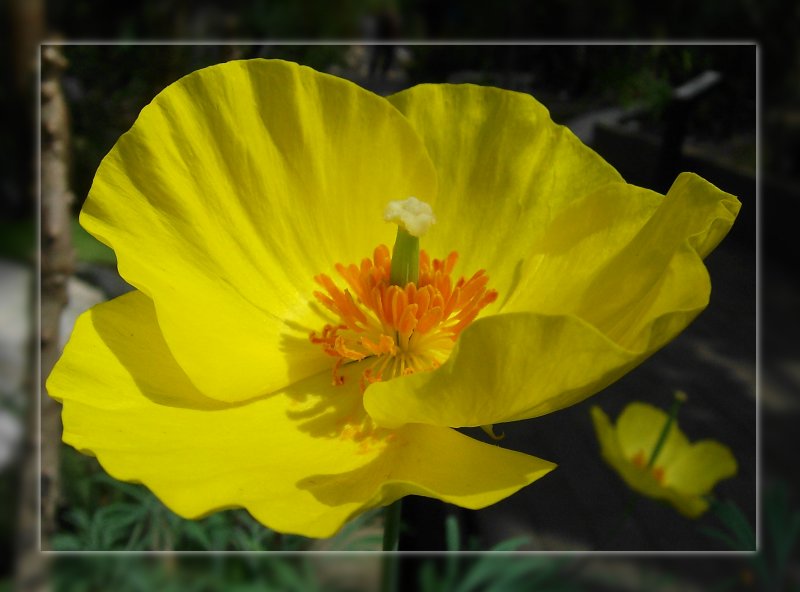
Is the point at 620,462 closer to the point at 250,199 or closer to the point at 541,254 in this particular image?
the point at 541,254

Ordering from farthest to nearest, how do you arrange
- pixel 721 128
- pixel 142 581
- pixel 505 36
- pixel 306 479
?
pixel 505 36, pixel 142 581, pixel 721 128, pixel 306 479

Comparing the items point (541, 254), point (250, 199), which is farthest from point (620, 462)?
point (250, 199)

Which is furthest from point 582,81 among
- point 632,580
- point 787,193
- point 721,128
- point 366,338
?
point 787,193

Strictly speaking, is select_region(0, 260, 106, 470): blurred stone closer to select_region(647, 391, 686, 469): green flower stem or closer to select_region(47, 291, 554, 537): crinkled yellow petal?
select_region(47, 291, 554, 537): crinkled yellow petal

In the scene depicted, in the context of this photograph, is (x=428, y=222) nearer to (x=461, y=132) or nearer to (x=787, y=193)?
(x=461, y=132)

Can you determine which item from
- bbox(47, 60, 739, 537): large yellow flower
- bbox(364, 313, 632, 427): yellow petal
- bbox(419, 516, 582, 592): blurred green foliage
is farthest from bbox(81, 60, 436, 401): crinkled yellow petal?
bbox(419, 516, 582, 592): blurred green foliage
